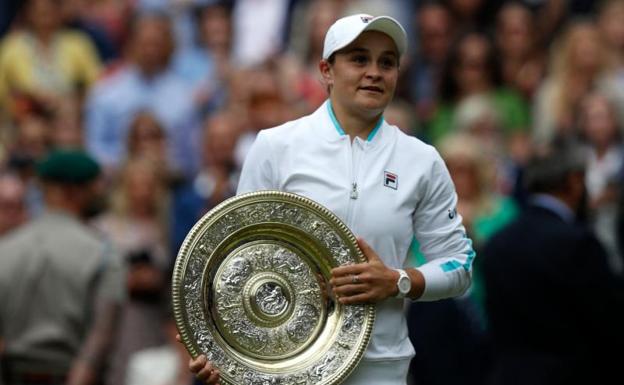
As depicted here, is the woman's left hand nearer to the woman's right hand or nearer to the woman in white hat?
the woman in white hat

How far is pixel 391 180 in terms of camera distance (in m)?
5.75

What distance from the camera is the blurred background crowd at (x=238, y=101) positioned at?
1051cm

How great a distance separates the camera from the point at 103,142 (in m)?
13.2

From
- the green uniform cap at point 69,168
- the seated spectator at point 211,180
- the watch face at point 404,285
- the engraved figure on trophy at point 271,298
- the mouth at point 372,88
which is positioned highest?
the mouth at point 372,88

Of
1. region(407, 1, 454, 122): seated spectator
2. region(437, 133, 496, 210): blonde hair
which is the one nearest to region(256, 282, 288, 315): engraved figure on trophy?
region(437, 133, 496, 210): blonde hair

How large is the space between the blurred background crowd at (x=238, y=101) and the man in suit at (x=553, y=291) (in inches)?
22.5

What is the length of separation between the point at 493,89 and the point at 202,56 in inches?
112

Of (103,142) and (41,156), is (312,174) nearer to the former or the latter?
(41,156)

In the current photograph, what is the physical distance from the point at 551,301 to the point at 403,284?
3.36 m

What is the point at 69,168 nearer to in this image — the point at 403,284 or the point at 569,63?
the point at 403,284

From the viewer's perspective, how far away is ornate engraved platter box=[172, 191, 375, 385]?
557 centimetres

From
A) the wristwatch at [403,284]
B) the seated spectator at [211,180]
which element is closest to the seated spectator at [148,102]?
the seated spectator at [211,180]

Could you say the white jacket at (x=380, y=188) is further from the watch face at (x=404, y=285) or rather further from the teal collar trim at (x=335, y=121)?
the watch face at (x=404, y=285)

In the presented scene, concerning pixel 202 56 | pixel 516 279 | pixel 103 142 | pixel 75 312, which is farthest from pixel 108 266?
pixel 202 56
